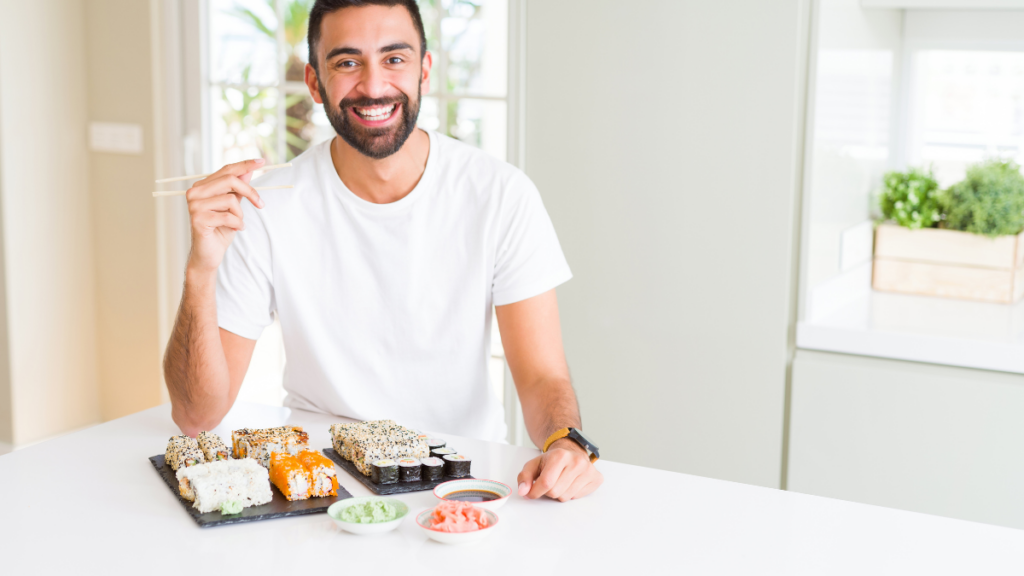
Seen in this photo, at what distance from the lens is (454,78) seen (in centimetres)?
280

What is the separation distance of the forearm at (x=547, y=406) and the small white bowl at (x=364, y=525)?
0.48 metres

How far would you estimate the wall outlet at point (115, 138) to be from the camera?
330 centimetres

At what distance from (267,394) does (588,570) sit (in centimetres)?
255

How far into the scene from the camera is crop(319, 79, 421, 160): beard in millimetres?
1729

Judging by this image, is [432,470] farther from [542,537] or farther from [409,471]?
[542,537]

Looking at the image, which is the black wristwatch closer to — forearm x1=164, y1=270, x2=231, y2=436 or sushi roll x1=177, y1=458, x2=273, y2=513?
sushi roll x1=177, y1=458, x2=273, y2=513

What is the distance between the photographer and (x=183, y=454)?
126cm

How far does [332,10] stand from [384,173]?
12.6 inches

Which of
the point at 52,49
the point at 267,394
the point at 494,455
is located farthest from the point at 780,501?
the point at 52,49

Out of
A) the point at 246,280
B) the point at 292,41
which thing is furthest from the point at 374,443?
the point at 292,41

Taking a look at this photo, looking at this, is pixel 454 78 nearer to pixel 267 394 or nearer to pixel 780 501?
pixel 267 394

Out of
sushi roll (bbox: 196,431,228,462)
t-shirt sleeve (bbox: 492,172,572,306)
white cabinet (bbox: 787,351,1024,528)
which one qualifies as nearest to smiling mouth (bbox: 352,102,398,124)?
t-shirt sleeve (bbox: 492,172,572,306)

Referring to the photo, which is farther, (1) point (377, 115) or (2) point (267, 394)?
(2) point (267, 394)

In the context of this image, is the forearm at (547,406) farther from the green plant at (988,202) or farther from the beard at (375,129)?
the green plant at (988,202)
